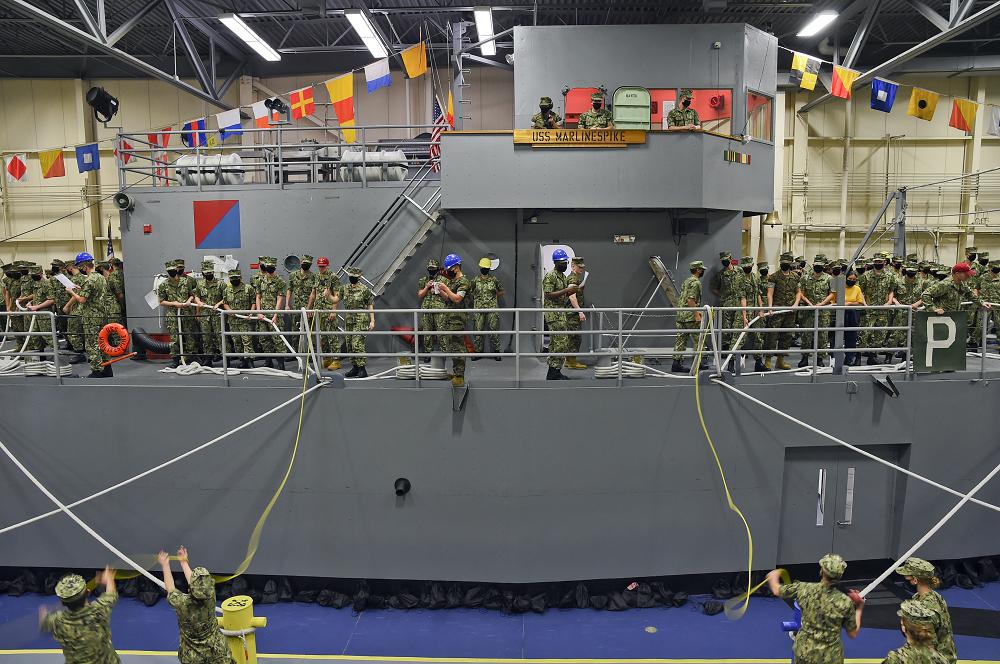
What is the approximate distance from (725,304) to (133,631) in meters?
8.80

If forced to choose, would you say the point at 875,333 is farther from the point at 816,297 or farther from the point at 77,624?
the point at 77,624

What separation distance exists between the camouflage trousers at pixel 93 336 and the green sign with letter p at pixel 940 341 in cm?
991

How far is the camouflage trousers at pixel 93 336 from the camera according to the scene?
740 centimetres

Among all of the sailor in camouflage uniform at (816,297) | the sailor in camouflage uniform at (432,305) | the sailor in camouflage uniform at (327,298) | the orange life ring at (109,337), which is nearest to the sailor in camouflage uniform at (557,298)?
the sailor in camouflage uniform at (432,305)

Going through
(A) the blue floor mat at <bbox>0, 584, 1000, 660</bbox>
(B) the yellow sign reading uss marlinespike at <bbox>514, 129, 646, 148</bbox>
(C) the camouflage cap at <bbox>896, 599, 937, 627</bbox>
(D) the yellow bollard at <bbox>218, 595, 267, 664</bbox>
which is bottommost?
(A) the blue floor mat at <bbox>0, 584, 1000, 660</bbox>

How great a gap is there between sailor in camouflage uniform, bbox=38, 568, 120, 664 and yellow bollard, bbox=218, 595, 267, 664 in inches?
35.9

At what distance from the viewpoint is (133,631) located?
670cm

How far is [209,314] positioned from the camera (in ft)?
28.0

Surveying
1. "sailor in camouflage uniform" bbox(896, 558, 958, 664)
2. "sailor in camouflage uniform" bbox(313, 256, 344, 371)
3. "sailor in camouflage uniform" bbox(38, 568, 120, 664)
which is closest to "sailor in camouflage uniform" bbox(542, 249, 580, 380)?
"sailor in camouflage uniform" bbox(313, 256, 344, 371)

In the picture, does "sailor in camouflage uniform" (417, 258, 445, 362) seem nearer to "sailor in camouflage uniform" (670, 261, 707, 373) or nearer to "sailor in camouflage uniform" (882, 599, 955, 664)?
"sailor in camouflage uniform" (670, 261, 707, 373)

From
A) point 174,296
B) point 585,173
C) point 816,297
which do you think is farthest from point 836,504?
point 174,296

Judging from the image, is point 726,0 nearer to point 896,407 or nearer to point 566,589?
point 896,407

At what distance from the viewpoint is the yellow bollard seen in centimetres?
511

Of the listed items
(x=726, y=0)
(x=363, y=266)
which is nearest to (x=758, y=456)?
(x=363, y=266)
